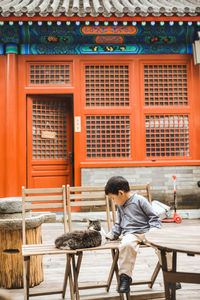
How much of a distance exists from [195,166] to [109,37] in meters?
3.65

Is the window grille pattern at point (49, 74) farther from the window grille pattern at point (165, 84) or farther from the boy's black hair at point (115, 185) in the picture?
the boy's black hair at point (115, 185)

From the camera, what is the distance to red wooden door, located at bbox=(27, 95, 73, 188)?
810 centimetres

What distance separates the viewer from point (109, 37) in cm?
809

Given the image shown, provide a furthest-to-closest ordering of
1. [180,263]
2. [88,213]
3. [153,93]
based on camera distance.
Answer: [153,93]
[88,213]
[180,263]

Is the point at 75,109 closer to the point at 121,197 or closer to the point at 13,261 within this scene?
the point at 13,261

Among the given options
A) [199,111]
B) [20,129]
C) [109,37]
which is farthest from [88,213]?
[109,37]

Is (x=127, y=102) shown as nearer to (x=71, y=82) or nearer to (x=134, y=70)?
(x=134, y=70)

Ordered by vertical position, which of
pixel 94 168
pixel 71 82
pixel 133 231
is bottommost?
pixel 133 231

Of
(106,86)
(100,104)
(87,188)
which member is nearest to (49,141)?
(100,104)

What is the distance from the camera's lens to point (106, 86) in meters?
8.24

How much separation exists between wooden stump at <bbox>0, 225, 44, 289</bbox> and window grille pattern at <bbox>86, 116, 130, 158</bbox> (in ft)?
14.6

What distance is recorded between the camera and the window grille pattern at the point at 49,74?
8.15m

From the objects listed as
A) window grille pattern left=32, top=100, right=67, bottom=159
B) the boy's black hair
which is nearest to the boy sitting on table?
the boy's black hair

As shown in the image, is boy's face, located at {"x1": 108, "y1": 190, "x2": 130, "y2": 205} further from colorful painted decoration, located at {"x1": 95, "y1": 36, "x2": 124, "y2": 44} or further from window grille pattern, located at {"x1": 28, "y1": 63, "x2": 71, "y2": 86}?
colorful painted decoration, located at {"x1": 95, "y1": 36, "x2": 124, "y2": 44}
